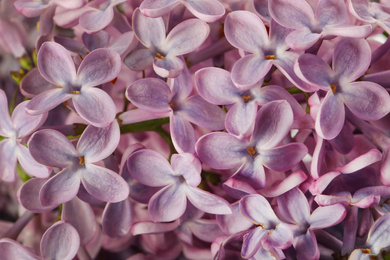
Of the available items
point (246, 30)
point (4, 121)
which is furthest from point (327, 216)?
point (4, 121)

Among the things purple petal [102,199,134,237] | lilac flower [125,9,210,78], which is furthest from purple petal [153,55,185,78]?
A: purple petal [102,199,134,237]

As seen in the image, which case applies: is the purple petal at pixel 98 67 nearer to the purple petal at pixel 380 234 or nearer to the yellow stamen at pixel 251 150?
the yellow stamen at pixel 251 150

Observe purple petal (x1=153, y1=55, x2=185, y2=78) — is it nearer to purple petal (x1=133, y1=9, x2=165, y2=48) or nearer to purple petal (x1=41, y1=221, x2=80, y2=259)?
purple petal (x1=133, y1=9, x2=165, y2=48)

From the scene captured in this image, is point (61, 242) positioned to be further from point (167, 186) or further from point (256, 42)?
point (256, 42)

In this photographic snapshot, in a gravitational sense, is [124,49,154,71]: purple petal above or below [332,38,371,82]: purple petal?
below

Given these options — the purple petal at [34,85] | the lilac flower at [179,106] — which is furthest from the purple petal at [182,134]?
the purple petal at [34,85]

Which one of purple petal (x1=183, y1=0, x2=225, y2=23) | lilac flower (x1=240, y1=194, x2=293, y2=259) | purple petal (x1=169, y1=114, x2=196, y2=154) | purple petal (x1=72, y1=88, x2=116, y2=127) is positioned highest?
purple petal (x1=183, y1=0, x2=225, y2=23)
